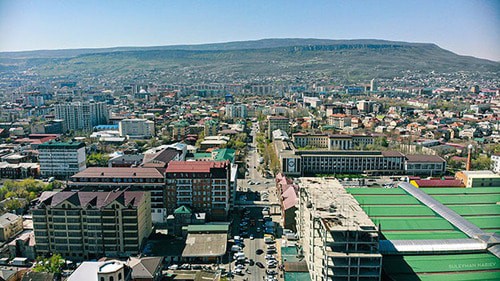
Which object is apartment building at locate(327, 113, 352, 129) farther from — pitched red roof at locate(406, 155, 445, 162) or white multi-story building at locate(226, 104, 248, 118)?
pitched red roof at locate(406, 155, 445, 162)

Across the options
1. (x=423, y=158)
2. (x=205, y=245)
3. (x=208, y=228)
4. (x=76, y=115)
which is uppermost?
(x=76, y=115)

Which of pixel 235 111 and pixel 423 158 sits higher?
pixel 235 111

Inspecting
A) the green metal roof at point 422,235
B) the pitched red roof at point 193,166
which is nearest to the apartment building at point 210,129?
the pitched red roof at point 193,166

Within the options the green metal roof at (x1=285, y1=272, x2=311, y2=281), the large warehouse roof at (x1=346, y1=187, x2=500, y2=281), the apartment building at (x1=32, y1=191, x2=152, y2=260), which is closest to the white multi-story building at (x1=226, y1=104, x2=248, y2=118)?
the large warehouse roof at (x1=346, y1=187, x2=500, y2=281)

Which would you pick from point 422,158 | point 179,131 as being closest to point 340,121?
point 422,158

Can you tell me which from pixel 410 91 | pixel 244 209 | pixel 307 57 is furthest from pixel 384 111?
pixel 307 57

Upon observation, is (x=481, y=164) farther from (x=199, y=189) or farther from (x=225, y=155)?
(x=199, y=189)
